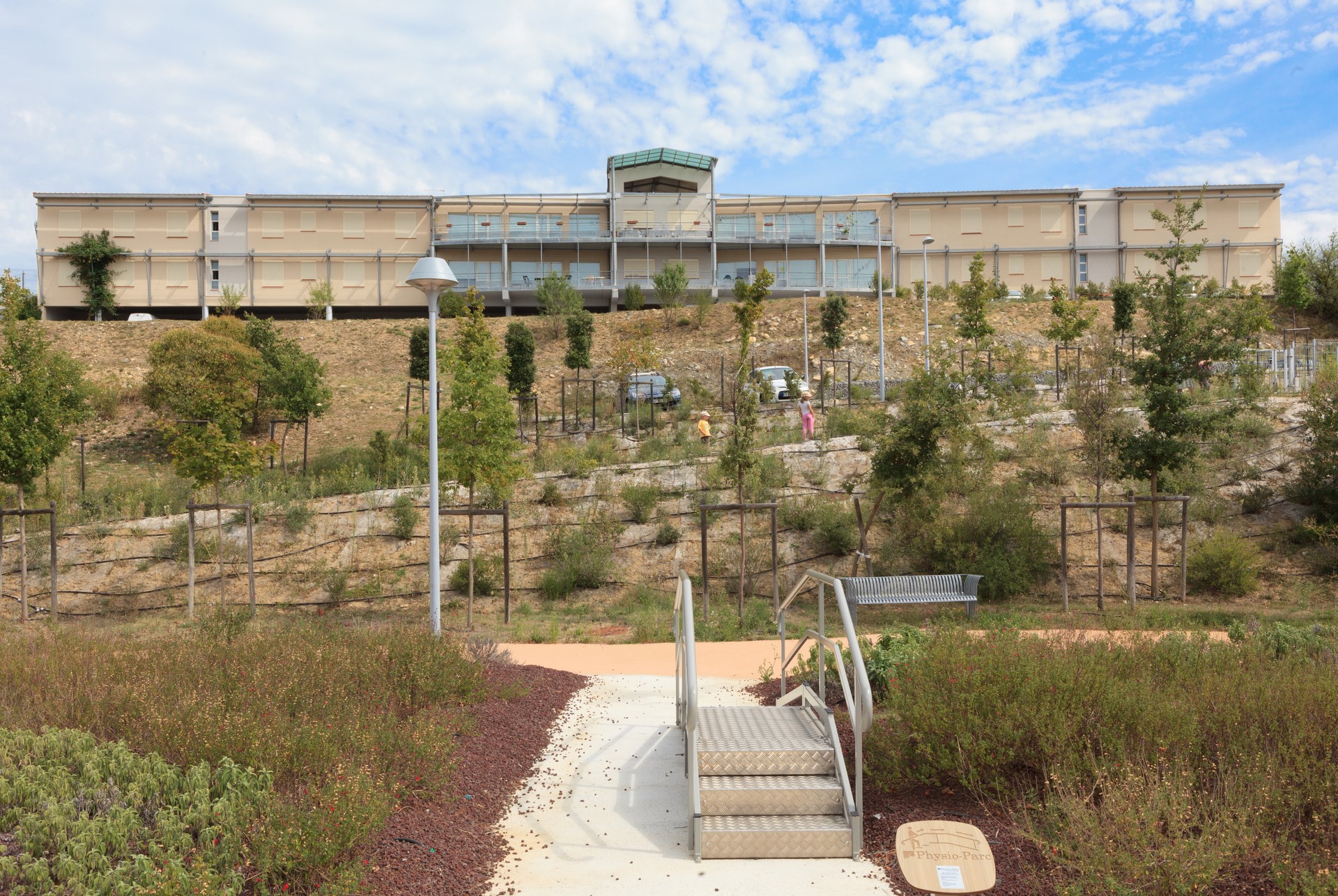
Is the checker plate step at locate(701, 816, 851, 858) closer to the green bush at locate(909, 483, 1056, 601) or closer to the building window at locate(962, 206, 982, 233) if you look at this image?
the green bush at locate(909, 483, 1056, 601)

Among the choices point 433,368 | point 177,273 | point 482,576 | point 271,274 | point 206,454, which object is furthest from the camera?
point 271,274

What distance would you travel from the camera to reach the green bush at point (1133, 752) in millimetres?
4512

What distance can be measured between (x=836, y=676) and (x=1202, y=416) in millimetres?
10397

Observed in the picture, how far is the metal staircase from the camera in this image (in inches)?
216

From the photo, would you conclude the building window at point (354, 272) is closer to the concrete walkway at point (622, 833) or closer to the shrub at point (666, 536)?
the shrub at point (666, 536)

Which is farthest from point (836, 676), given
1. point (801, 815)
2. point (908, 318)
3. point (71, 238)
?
point (71, 238)

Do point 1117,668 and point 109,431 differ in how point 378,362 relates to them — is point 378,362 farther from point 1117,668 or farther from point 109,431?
point 1117,668

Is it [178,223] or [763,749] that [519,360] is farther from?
[178,223]

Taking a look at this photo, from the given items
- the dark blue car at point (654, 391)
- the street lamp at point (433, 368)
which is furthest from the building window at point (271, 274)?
the street lamp at point (433, 368)

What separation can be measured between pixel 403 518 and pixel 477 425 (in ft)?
15.8

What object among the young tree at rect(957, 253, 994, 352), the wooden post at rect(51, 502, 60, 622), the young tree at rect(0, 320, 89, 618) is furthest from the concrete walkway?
the young tree at rect(957, 253, 994, 352)

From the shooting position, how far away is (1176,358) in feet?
52.0

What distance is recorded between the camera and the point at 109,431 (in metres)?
28.8

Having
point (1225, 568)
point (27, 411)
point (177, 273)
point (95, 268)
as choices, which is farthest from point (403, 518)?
point (95, 268)
